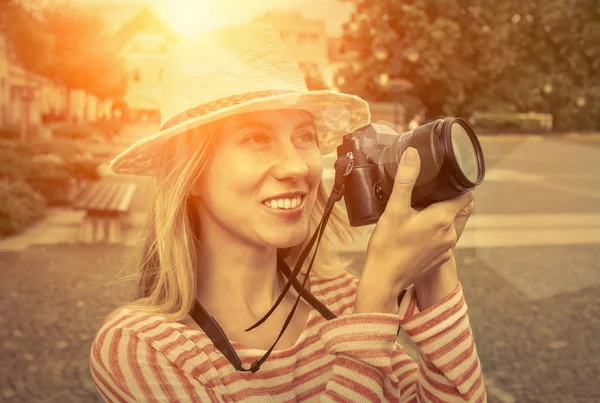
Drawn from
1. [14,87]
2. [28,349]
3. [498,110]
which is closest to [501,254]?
[28,349]

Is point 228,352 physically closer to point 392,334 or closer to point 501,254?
point 392,334

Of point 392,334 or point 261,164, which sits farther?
point 261,164

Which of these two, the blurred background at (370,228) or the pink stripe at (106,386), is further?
the blurred background at (370,228)

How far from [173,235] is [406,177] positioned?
687mm

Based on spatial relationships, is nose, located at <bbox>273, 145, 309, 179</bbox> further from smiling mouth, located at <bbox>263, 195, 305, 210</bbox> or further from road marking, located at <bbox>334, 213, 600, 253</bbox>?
road marking, located at <bbox>334, 213, 600, 253</bbox>

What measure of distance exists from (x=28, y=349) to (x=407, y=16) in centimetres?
3980

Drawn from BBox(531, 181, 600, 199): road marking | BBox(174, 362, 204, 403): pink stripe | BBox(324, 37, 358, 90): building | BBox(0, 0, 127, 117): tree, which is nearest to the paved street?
BBox(174, 362, 204, 403): pink stripe

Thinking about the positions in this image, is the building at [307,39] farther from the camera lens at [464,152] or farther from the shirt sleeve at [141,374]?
the shirt sleeve at [141,374]

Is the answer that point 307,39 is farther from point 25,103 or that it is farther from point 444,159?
point 444,159

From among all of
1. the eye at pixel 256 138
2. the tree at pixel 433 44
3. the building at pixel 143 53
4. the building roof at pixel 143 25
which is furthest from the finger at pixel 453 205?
the building at pixel 143 53

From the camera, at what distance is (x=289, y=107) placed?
69.8 inches

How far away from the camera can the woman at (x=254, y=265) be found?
161cm

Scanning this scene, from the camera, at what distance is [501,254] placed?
27.7ft

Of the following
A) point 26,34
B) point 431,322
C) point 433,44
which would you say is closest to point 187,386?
point 431,322
